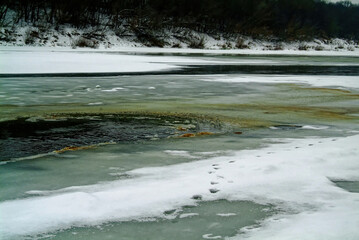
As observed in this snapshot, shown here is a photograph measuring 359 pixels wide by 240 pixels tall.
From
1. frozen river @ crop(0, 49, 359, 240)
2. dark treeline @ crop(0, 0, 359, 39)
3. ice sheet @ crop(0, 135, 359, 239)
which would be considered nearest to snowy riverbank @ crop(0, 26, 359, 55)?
dark treeline @ crop(0, 0, 359, 39)

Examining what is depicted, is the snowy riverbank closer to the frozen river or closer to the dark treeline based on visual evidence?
the dark treeline

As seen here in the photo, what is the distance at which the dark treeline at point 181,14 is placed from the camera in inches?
1415

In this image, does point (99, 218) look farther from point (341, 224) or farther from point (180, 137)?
point (180, 137)

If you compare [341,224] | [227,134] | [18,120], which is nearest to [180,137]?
[227,134]

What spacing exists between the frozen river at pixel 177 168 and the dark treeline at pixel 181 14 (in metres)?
27.8

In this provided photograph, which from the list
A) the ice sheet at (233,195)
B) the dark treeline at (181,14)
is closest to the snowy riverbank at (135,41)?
the dark treeline at (181,14)

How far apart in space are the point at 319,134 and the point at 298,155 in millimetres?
1194

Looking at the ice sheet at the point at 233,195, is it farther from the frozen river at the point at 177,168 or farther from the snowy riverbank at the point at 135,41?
the snowy riverbank at the point at 135,41

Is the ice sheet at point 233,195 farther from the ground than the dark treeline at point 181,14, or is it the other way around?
the dark treeline at point 181,14

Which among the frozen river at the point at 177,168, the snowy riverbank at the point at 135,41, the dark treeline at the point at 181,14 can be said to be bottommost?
the frozen river at the point at 177,168

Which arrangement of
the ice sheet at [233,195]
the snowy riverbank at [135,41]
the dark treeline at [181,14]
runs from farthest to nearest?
the dark treeline at [181,14] → the snowy riverbank at [135,41] → the ice sheet at [233,195]

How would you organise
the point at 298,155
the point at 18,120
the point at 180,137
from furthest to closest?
the point at 18,120, the point at 180,137, the point at 298,155

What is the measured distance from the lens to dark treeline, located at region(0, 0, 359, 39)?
35938mm

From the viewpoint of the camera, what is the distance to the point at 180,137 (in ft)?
15.4
